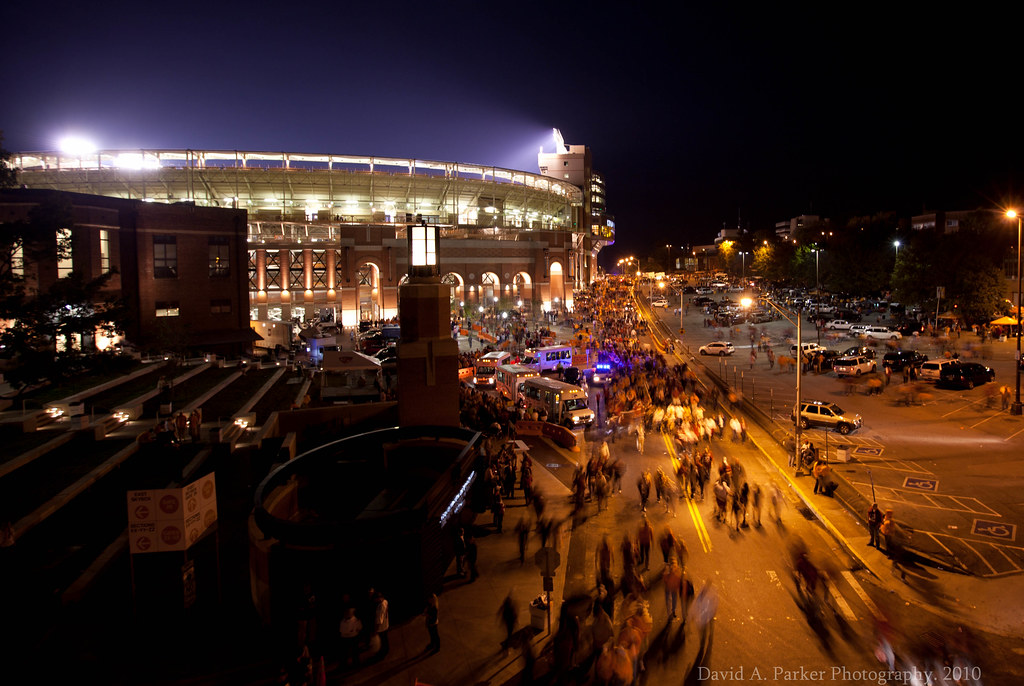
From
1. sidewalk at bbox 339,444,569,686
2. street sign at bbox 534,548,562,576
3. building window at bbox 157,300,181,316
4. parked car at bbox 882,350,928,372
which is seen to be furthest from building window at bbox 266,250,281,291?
street sign at bbox 534,548,562,576

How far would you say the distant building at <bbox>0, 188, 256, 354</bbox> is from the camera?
95.1ft

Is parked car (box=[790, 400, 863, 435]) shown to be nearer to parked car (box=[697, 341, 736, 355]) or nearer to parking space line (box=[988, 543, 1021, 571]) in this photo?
parking space line (box=[988, 543, 1021, 571])

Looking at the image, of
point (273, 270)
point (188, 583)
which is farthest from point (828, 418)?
point (273, 270)

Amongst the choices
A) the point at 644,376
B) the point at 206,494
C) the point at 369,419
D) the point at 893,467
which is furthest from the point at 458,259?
the point at 206,494

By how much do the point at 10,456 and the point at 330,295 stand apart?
54.1m

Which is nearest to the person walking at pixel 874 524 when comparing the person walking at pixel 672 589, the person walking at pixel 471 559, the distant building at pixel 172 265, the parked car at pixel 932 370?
the person walking at pixel 672 589

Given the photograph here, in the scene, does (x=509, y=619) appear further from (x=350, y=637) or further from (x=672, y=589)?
(x=672, y=589)

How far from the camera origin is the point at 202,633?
9.03 meters

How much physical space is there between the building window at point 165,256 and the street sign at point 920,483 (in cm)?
3461

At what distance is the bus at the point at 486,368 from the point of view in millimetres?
31453

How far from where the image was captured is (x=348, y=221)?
240 ft

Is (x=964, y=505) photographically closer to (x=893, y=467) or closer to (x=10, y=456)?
(x=893, y=467)

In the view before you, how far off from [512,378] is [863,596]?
19.1 metres

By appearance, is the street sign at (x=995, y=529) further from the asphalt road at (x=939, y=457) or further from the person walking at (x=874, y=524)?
the person walking at (x=874, y=524)
